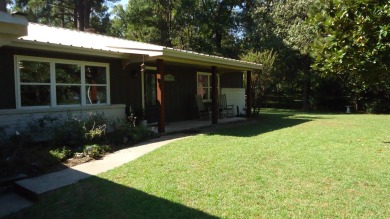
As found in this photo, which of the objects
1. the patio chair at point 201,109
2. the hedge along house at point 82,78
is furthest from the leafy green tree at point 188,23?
the hedge along house at point 82,78

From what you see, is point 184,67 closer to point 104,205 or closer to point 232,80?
point 232,80

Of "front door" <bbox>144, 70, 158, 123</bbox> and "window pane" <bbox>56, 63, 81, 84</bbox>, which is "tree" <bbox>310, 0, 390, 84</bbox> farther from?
"window pane" <bbox>56, 63, 81, 84</bbox>

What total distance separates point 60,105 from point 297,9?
16.5m

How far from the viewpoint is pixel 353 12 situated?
643cm

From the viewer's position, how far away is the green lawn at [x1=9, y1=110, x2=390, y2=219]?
3574 mm

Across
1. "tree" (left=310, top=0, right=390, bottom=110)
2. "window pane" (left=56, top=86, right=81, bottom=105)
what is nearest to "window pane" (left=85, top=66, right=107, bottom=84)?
"window pane" (left=56, top=86, right=81, bottom=105)

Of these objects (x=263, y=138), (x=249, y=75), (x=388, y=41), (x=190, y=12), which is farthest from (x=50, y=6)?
(x=388, y=41)

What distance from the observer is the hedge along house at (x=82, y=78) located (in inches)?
275

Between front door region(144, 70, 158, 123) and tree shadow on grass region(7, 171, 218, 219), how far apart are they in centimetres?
662

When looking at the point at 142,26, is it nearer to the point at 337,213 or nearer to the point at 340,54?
the point at 340,54

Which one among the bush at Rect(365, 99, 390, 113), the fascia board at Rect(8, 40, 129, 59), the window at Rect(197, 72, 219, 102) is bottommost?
the bush at Rect(365, 99, 390, 113)

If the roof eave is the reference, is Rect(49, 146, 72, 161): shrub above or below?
below

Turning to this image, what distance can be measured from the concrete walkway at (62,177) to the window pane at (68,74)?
267cm

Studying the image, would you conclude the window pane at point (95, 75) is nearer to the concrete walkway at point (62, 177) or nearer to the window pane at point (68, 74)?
the window pane at point (68, 74)
